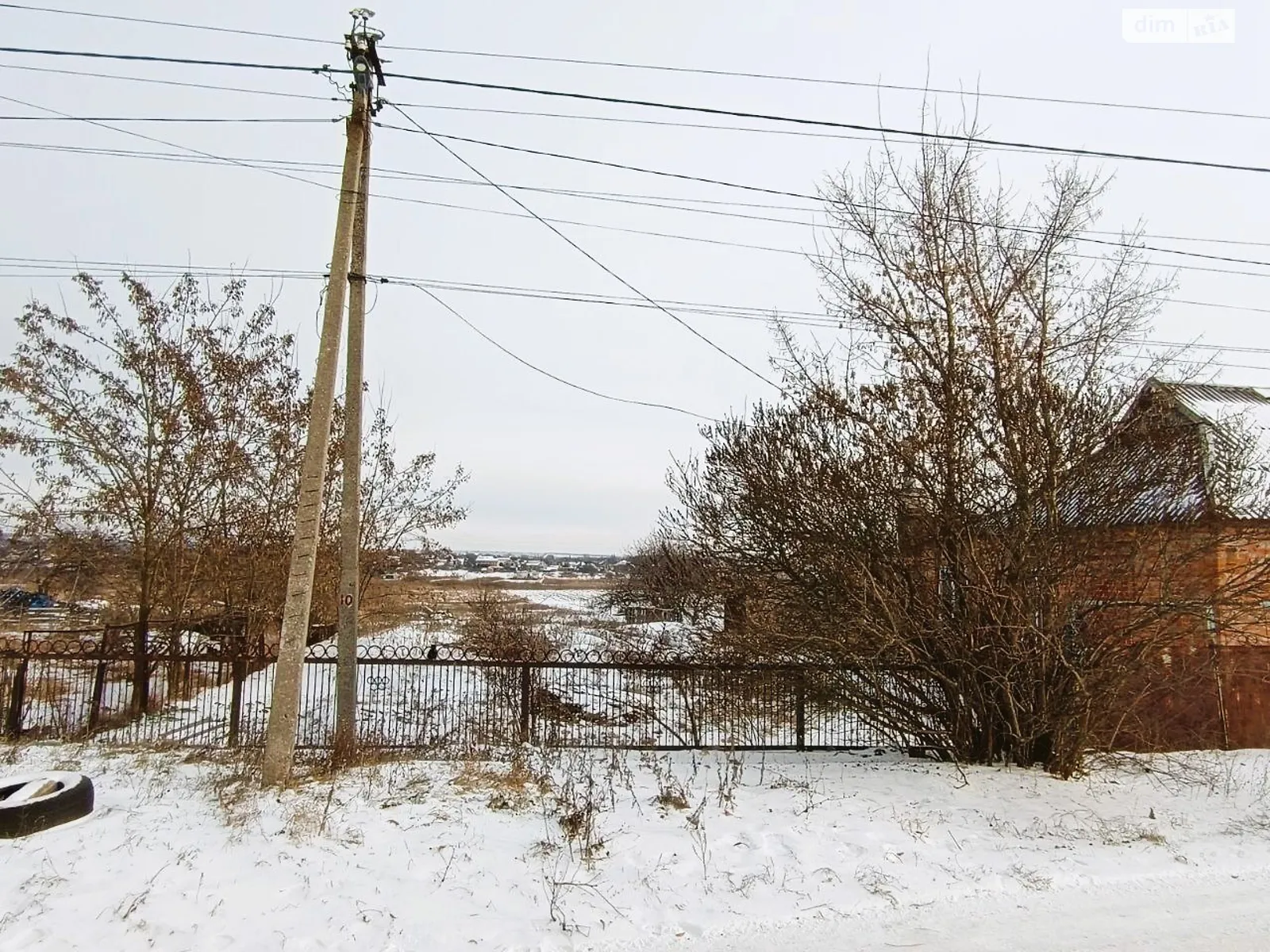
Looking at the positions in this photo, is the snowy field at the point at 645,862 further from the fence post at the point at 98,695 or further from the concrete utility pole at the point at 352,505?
the fence post at the point at 98,695

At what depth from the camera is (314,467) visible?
5.91 m

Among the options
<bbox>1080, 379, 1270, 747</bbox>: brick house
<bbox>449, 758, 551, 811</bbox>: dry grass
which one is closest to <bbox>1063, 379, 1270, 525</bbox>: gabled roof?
<bbox>1080, 379, 1270, 747</bbox>: brick house

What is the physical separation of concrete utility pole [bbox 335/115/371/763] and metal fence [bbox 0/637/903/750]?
680mm

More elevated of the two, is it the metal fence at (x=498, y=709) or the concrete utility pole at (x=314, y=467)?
the concrete utility pole at (x=314, y=467)

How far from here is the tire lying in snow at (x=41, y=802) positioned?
4.61 metres

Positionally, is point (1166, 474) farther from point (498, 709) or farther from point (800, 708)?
point (498, 709)

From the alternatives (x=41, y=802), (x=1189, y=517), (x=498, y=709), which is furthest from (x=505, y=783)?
(x=1189, y=517)

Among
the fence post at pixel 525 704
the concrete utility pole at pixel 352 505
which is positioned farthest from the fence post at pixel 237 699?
the fence post at pixel 525 704

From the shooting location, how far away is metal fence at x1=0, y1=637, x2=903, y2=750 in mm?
7500

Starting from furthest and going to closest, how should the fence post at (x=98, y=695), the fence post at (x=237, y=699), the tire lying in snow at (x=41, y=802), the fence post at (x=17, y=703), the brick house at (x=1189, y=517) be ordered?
1. the fence post at (x=98, y=695)
2. the fence post at (x=17, y=703)
3. the fence post at (x=237, y=699)
4. the brick house at (x=1189, y=517)
5. the tire lying in snow at (x=41, y=802)

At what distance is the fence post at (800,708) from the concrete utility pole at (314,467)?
475 cm

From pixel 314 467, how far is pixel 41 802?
9.23 feet

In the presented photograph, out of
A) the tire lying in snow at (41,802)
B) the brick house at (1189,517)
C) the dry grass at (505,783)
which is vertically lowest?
the dry grass at (505,783)

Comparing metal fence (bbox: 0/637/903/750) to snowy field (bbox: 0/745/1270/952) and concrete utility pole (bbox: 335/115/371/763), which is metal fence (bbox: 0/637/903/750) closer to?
concrete utility pole (bbox: 335/115/371/763)
